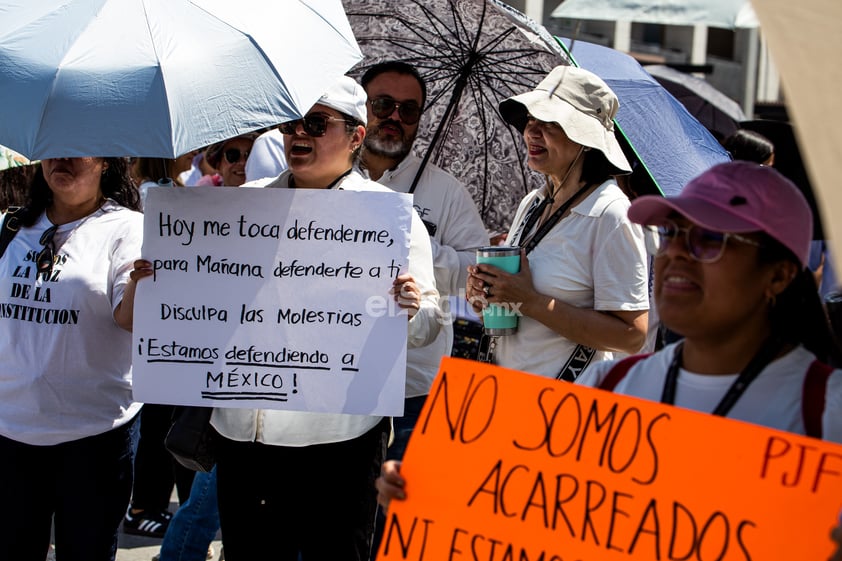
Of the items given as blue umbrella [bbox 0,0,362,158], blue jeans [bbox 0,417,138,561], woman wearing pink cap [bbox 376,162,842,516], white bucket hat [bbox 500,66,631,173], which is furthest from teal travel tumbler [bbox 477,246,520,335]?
blue jeans [bbox 0,417,138,561]

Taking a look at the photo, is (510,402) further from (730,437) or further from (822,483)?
(822,483)

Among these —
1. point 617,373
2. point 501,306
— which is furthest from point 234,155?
point 617,373

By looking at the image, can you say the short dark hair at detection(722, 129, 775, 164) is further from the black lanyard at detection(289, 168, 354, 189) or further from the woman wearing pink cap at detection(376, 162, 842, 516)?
the woman wearing pink cap at detection(376, 162, 842, 516)

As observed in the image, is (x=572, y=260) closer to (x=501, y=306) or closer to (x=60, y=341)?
(x=501, y=306)

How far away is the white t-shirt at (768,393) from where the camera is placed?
1.96 metres

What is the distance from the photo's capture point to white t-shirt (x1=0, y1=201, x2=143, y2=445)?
3.50 m

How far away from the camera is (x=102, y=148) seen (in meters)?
2.66

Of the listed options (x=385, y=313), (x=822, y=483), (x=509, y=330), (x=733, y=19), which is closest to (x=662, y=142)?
(x=733, y=19)

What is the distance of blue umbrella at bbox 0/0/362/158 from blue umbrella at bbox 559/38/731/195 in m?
1.78

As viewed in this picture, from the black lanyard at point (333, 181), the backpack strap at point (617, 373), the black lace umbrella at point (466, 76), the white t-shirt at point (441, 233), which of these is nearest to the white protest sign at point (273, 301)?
the black lanyard at point (333, 181)

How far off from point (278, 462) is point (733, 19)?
2193 millimetres

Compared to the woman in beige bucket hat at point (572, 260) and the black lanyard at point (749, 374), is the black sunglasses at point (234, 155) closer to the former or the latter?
the woman in beige bucket hat at point (572, 260)

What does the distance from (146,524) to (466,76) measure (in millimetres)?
Answer: 2955

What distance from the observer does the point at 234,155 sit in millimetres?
5648
